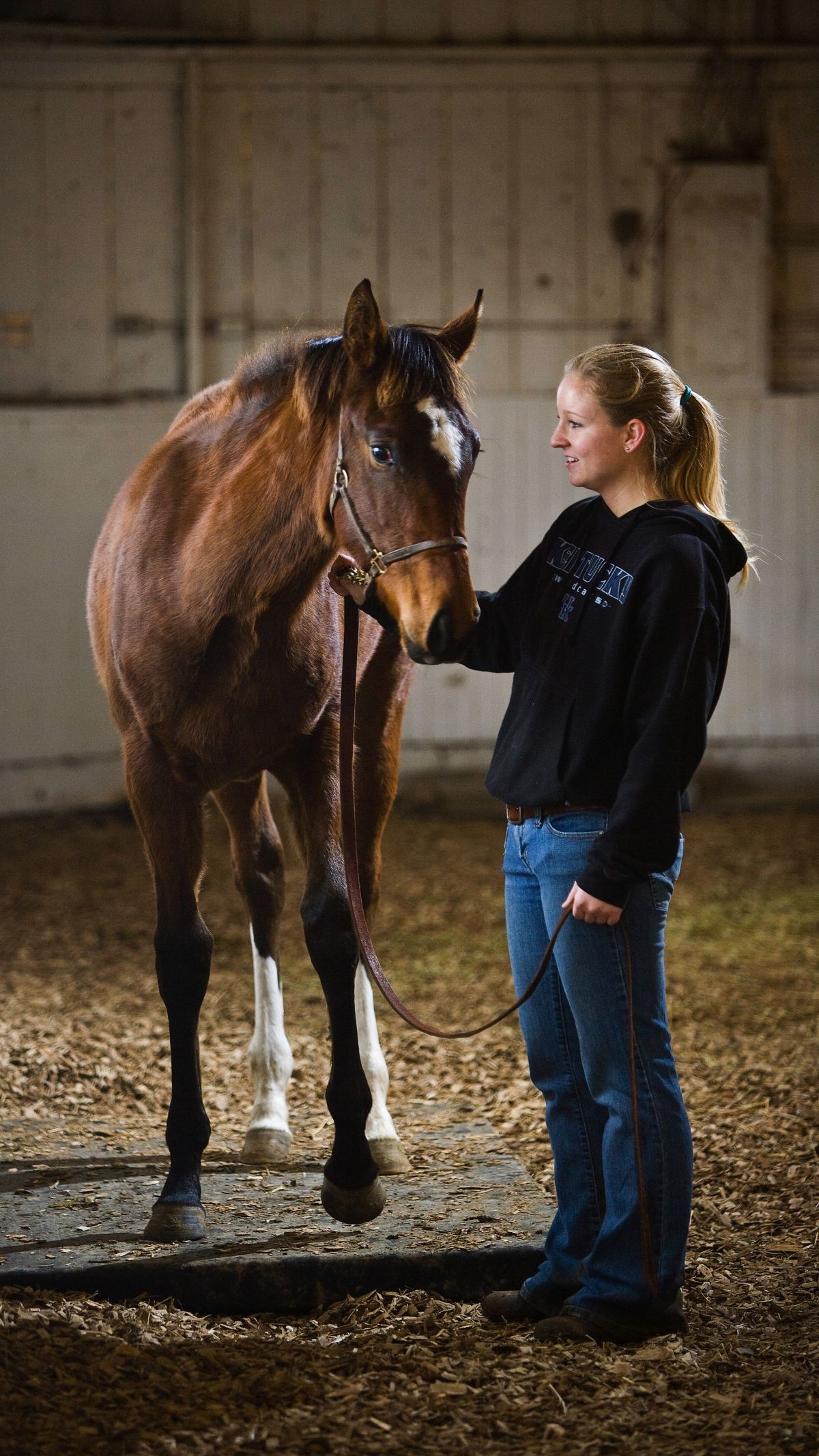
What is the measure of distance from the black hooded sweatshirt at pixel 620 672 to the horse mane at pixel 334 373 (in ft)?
1.05

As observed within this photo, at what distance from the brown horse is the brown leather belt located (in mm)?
366

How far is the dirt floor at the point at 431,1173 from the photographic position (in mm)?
1957

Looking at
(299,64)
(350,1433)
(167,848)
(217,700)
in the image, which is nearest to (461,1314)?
(350,1433)

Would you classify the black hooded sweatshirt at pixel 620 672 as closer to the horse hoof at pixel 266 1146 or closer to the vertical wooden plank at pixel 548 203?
the horse hoof at pixel 266 1146

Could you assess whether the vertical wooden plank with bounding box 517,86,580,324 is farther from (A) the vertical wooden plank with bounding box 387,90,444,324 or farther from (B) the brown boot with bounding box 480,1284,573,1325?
(B) the brown boot with bounding box 480,1284,573,1325

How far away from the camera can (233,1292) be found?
7.75ft

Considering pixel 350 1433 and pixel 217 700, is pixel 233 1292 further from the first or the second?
pixel 217 700

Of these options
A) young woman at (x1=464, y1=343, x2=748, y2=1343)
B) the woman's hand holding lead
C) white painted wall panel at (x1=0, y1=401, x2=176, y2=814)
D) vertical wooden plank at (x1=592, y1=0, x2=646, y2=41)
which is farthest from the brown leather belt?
vertical wooden plank at (x1=592, y1=0, x2=646, y2=41)

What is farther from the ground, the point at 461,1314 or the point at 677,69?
the point at 677,69

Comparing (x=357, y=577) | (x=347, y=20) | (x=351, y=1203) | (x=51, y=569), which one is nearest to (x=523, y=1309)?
(x=351, y=1203)

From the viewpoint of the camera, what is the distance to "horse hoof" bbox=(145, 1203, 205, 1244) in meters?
2.46

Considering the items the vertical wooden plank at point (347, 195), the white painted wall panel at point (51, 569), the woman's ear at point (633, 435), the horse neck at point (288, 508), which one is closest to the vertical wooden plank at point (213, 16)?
the vertical wooden plank at point (347, 195)

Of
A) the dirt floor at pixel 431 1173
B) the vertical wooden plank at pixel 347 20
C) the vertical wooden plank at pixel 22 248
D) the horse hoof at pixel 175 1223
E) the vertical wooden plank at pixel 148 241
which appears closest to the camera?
the dirt floor at pixel 431 1173

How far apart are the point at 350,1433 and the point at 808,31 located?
8074mm
